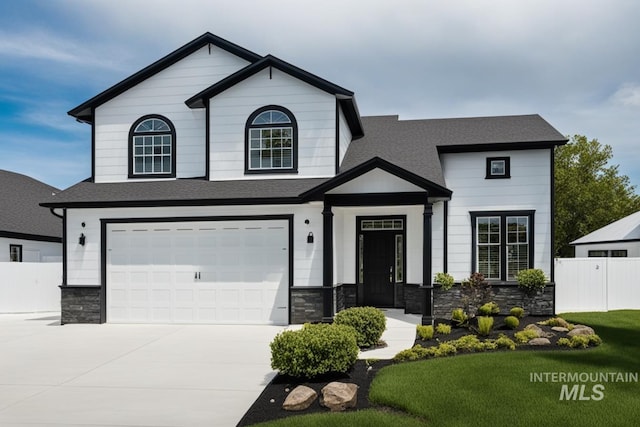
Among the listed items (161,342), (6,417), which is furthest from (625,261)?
(6,417)

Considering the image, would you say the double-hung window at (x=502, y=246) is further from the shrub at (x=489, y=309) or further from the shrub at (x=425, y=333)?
the shrub at (x=425, y=333)

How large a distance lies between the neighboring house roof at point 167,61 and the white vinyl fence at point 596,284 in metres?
11.2

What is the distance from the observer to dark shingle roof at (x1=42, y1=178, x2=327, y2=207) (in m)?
12.8

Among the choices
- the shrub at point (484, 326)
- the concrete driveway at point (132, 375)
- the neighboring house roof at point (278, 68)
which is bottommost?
the concrete driveway at point (132, 375)

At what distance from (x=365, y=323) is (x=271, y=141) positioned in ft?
20.9

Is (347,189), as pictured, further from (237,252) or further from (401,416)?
(401,416)

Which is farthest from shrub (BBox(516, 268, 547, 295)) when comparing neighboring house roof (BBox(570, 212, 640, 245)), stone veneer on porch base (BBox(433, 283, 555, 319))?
neighboring house roof (BBox(570, 212, 640, 245))

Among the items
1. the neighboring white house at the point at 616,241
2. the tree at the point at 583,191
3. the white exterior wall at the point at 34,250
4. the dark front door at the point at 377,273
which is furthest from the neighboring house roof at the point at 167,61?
the tree at the point at 583,191

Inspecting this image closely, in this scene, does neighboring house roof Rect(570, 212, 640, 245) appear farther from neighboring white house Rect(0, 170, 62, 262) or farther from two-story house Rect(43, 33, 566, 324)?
neighboring white house Rect(0, 170, 62, 262)

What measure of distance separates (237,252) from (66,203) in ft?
15.8

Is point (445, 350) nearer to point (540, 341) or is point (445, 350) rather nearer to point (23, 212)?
point (540, 341)

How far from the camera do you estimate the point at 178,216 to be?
13.4 meters

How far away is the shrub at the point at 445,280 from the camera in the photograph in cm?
1372

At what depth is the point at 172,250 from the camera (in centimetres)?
1343
